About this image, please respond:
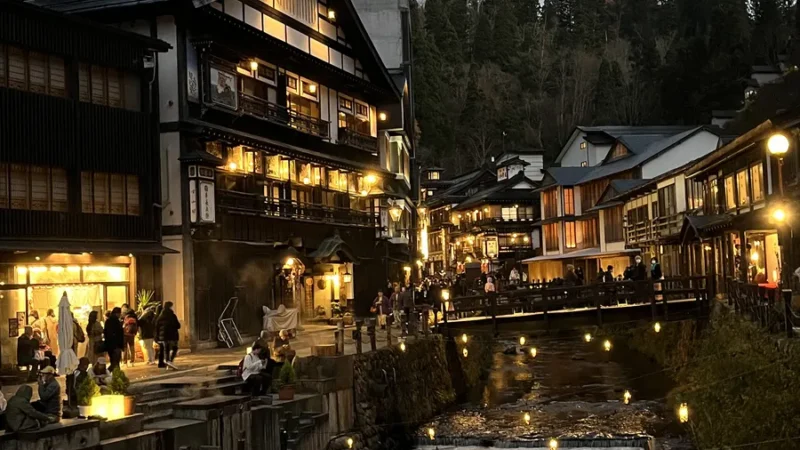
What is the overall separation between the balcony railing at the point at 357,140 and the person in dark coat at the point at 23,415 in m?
29.7

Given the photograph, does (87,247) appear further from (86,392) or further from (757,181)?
(757,181)

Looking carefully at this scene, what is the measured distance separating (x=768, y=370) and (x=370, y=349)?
13081mm

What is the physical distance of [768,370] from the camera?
18156mm

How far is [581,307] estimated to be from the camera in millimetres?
34531

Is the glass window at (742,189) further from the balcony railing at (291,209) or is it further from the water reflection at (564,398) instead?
the balcony railing at (291,209)

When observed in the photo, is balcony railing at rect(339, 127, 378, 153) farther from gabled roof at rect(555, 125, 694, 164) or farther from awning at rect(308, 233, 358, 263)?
gabled roof at rect(555, 125, 694, 164)

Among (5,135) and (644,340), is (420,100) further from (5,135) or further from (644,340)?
(5,135)

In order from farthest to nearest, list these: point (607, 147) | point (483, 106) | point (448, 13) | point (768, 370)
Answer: point (448, 13)
point (483, 106)
point (607, 147)
point (768, 370)

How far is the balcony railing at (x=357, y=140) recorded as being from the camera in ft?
144

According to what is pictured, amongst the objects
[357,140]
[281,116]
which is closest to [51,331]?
[281,116]

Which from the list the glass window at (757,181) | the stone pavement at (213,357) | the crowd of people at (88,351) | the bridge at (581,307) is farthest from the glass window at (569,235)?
the crowd of people at (88,351)

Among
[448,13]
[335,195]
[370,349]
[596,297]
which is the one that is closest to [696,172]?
[596,297]

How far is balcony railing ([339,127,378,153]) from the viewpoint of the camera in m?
43.9

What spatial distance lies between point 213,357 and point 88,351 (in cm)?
492
